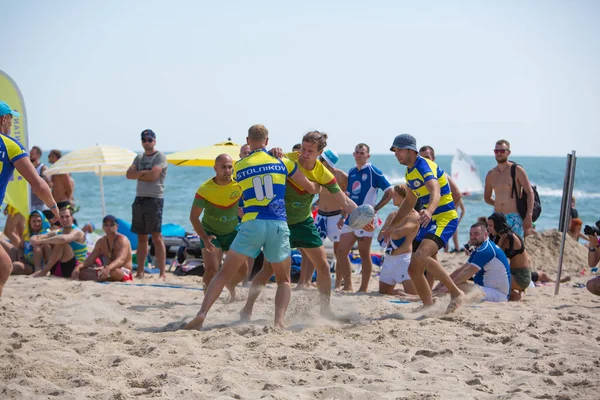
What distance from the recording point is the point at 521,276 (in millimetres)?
7941

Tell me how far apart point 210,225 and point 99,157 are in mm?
5710

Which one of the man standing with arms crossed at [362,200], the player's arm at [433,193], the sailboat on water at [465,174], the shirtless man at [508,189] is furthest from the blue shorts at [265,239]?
the sailboat on water at [465,174]

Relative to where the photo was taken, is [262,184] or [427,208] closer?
[262,184]

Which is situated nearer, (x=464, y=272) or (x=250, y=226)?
(x=250, y=226)

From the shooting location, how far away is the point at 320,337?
5.50 meters

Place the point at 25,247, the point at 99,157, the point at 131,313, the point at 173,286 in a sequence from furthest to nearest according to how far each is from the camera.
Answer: the point at 99,157 → the point at 25,247 → the point at 173,286 → the point at 131,313

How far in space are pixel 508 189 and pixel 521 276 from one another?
46.8 inches

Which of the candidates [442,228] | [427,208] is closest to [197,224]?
[427,208]

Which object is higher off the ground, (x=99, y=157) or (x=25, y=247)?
(x=99, y=157)

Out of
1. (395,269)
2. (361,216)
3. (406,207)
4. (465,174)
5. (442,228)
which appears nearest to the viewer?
(361,216)

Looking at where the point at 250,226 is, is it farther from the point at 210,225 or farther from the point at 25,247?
the point at 25,247

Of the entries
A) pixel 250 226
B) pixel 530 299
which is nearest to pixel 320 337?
pixel 250 226

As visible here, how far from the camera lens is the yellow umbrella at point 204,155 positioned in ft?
34.5

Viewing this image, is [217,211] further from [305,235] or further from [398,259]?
[398,259]
